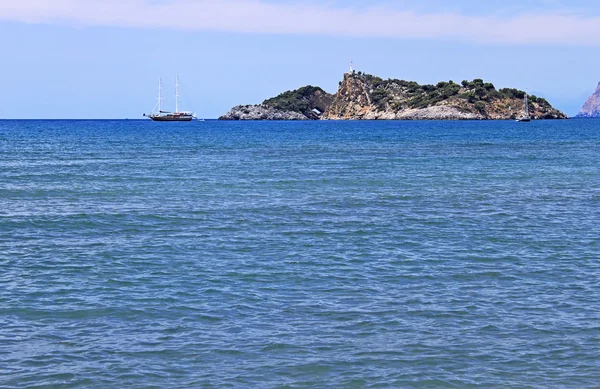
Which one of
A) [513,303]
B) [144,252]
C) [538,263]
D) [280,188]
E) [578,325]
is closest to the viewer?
[578,325]

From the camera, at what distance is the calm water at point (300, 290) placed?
41.3ft

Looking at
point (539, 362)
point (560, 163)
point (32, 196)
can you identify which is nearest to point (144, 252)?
point (539, 362)

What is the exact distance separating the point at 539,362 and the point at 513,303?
3.52 meters

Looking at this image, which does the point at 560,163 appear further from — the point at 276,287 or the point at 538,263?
the point at 276,287

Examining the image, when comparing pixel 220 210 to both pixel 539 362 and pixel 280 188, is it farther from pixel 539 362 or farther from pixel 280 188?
pixel 539 362

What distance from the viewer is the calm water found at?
1260 cm

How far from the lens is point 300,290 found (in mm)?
17359

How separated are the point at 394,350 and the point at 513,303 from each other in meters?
4.11

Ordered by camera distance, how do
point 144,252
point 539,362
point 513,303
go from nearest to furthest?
point 539,362 < point 513,303 < point 144,252

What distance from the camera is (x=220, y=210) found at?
1211 inches

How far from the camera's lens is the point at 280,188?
39.3m

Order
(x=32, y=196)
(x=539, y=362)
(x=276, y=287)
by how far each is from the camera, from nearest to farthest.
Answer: (x=539, y=362) → (x=276, y=287) → (x=32, y=196)

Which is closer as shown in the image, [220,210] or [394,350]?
[394,350]

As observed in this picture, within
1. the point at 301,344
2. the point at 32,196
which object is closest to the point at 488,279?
the point at 301,344
